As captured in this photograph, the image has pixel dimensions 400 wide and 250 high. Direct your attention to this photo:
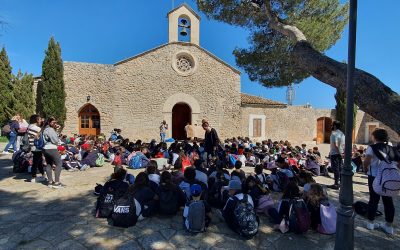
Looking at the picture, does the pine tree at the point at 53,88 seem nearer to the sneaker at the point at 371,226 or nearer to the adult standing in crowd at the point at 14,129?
the adult standing in crowd at the point at 14,129

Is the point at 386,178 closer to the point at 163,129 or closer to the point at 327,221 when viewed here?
the point at 327,221

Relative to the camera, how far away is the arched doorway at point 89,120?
14.7 metres

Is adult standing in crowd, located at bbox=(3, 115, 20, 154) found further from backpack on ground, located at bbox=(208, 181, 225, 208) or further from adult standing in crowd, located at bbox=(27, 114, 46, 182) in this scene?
backpack on ground, located at bbox=(208, 181, 225, 208)

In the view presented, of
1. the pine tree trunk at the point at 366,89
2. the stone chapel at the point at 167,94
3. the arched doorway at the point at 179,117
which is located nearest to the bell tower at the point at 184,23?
the stone chapel at the point at 167,94

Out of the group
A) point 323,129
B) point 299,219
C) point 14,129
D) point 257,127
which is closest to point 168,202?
point 299,219

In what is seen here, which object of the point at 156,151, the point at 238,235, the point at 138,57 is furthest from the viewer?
the point at 138,57

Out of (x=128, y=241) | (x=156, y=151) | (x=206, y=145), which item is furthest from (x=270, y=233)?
(x=156, y=151)

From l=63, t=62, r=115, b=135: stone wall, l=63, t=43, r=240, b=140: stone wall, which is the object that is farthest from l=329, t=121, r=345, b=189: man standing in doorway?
l=63, t=62, r=115, b=135: stone wall

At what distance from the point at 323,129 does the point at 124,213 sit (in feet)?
71.6

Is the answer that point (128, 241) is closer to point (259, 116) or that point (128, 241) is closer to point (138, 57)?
point (138, 57)

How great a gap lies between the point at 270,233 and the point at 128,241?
211 cm

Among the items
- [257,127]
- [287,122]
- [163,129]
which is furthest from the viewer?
[287,122]

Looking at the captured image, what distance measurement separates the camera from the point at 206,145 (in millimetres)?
7176

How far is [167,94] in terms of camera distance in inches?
608
